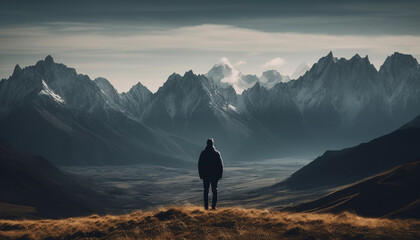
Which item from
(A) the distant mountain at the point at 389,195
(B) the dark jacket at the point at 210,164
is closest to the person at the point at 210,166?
(B) the dark jacket at the point at 210,164

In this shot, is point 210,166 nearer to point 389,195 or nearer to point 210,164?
point 210,164

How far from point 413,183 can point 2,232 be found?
98.5m

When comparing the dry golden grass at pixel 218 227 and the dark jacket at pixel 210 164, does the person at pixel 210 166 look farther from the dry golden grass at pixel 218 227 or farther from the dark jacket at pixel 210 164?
the dry golden grass at pixel 218 227

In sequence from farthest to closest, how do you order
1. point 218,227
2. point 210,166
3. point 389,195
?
point 389,195, point 210,166, point 218,227

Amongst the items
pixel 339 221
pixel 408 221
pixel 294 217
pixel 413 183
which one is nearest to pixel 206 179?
pixel 294 217

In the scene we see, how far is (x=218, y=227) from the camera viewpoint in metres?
37.7

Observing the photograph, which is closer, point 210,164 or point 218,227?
point 218,227

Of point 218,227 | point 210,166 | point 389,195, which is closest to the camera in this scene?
point 218,227

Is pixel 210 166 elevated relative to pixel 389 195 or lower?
elevated

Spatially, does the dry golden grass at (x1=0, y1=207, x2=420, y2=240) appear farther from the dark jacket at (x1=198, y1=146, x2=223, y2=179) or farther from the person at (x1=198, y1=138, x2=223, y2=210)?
the dark jacket at (x1=198, y1=146, x2=223, y2=179)

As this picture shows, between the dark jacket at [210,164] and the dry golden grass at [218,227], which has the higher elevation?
the dark jacket at [210,164]

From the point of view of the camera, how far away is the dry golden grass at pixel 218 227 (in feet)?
116

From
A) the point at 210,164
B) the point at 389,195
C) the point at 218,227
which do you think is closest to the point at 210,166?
the point at 210,164

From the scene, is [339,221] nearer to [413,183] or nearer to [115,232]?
[115,232]
